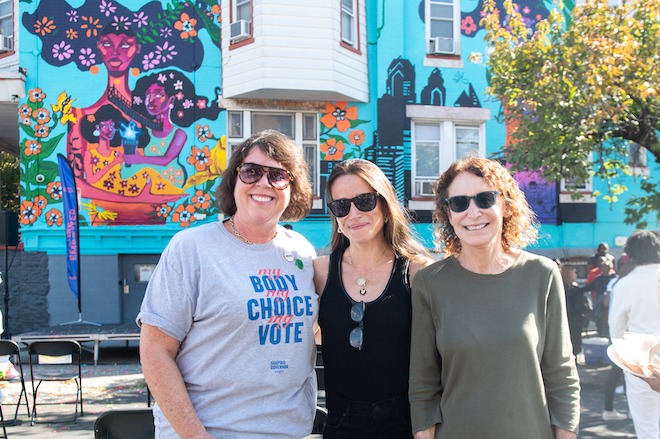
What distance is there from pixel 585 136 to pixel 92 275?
966 centimetres

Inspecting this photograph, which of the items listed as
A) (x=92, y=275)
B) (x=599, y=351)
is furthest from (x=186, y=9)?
(x=599, y=351)

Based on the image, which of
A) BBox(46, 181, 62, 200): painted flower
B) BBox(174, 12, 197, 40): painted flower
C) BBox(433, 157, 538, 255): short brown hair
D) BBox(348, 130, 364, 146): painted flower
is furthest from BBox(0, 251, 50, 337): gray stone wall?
BBox(433, 157, 538, 255): short brown hair

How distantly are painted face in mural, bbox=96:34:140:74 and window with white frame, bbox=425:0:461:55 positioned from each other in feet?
21.1

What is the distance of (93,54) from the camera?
12.1 metres

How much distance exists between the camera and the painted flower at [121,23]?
39.8 ft

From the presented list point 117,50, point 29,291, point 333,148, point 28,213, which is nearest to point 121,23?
point 117,50

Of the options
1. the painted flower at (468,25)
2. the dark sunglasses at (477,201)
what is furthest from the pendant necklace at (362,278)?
the painted flower at (468,25)

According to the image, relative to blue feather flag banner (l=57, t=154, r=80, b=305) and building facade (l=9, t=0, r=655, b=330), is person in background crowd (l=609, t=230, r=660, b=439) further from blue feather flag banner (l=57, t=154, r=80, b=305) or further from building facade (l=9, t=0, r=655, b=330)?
blue feather flag banner (l=57, t=154, r=80, b=305)

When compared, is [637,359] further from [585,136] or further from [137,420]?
[585,136]

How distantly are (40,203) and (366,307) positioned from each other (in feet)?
37.2

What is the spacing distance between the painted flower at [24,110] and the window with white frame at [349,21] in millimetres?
6773

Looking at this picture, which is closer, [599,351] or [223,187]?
[223,187]

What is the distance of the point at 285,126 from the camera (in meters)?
12.7

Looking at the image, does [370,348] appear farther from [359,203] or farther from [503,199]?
[503,199]
